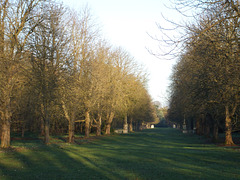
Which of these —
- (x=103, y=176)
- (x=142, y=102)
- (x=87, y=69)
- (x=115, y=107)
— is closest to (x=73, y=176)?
(x=103, y=176)

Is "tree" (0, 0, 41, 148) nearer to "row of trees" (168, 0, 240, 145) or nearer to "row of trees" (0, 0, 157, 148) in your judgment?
"row of trees" (0, 0, 157, 148)

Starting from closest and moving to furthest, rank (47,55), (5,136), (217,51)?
(217,51) < (5,136) < (47,55)

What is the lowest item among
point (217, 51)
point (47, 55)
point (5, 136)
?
point (5, 136)

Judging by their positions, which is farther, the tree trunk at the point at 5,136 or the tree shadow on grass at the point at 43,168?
the tree trunk at the point at 5,136

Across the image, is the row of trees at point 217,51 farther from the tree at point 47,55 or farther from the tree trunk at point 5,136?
the tree trunk at point 5,136

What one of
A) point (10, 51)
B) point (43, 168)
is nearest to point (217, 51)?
point (43, 168)

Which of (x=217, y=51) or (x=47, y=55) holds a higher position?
(x=47, y=55)

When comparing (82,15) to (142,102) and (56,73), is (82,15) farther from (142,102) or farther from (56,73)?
(142,102)

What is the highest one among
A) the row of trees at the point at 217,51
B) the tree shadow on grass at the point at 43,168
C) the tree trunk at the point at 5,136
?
the row of trees at the point at 217,51

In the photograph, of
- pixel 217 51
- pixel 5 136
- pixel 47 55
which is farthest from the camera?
pixel 47 55

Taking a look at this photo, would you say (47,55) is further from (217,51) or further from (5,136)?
(217,51)

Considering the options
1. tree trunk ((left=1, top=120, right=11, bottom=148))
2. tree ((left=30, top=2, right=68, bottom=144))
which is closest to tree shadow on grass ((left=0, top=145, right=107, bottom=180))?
tree trunk ((left=1, top=120, right=11, bottom=148))

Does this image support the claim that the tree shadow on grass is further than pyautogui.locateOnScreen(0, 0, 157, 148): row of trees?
No

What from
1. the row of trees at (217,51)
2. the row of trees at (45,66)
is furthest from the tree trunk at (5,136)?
the row of trees at (217,51)
